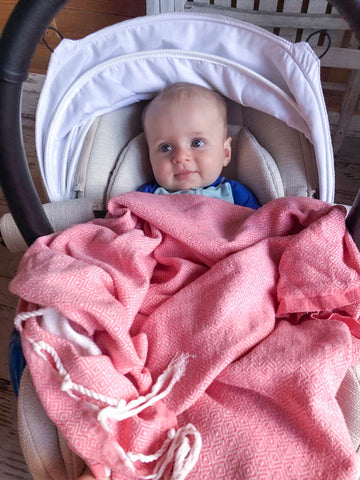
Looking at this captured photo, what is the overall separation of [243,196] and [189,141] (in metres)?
0.19

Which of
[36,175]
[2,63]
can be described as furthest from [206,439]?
[36,175]

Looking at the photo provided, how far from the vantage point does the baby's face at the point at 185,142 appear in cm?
97

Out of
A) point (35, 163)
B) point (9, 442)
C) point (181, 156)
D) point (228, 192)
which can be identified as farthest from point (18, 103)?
point (35, 163)

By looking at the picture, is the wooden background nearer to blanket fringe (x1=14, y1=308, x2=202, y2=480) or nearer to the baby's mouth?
blanket fringe (x1=14, y1=308, x2=202, y2=480)

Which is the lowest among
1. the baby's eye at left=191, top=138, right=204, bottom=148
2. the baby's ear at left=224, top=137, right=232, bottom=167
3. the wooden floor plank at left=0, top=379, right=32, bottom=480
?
the wooden floor plank at left=0, top=379, right=32, bottom=480

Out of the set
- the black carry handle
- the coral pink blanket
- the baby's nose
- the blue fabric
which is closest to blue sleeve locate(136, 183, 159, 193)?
the blue fabric

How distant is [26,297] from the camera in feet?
2.11

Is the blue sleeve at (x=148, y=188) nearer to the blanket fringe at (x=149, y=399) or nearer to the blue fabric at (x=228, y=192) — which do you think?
the blue fabric at (x=228, y=192)

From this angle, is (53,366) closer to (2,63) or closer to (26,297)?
(26,297)

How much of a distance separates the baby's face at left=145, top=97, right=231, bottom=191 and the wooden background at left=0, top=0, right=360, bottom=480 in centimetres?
68

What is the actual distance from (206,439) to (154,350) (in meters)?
0.16

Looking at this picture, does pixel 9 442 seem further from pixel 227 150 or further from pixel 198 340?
pixel 227 150

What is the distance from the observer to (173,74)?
0.97 meters

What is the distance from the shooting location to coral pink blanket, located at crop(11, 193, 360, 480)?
0.58 meters
